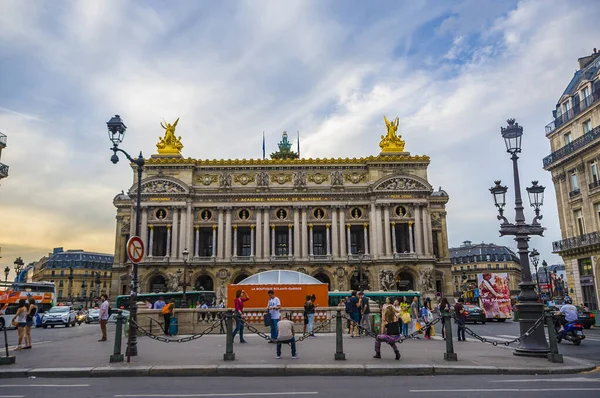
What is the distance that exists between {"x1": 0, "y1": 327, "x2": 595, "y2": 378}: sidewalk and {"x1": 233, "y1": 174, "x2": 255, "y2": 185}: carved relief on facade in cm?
4521

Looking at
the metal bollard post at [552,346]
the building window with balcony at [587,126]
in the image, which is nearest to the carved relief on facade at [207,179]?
the building window with balcony at [587,126]

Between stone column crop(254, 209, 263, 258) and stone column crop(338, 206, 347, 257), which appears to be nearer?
stone column crop(254, 209, 263, 258)

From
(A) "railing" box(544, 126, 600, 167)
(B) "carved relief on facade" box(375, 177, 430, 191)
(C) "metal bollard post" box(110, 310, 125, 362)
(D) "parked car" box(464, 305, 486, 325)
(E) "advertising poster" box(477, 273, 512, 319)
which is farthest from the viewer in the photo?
(B) "carved relief on facade" box(375, 177, 430, 191)

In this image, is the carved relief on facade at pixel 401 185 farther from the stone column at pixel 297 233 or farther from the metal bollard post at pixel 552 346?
the metal bollard post at pixel 552 346

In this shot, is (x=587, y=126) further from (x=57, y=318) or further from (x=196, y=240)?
(x=57, y=318)

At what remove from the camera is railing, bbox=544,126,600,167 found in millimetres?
36125

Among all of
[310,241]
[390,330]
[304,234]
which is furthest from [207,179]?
[390,330]

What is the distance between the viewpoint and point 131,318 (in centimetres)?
1366

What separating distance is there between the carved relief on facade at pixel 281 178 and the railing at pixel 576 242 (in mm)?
31212

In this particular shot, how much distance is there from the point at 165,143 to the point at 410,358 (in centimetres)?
5499

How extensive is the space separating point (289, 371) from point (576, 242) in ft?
111

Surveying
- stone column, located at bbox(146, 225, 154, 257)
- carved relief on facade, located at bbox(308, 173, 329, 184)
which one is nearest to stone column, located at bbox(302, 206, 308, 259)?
carved relief on facade, located at bbox(308, 173, 329, 184)

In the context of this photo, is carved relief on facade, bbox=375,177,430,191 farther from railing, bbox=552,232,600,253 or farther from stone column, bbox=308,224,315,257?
railing, bbox=552,232,600,253

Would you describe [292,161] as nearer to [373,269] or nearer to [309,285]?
[373,269]
